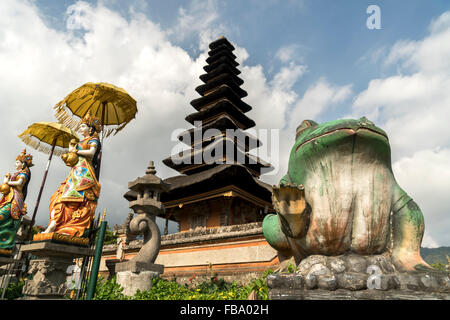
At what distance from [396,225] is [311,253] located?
839 millimetres

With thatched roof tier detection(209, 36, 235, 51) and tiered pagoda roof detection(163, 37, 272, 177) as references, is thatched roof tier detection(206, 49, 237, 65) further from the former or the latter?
thatched roof tier detection(209, 36, 235, 51)

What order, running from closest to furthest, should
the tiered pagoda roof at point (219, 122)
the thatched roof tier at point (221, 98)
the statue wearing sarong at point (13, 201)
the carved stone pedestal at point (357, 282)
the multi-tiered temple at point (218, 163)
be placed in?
the carved stone pedestal at point (357, 282)
the statue wearing sarong at point (13, 201)
the multi-tiered temple at point (218, 163)
the tiered pagoda roof at point (219, 122)
the thatched roof tier at point (221, 98)

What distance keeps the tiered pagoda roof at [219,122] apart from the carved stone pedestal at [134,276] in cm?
1126

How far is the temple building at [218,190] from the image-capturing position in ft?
35.2

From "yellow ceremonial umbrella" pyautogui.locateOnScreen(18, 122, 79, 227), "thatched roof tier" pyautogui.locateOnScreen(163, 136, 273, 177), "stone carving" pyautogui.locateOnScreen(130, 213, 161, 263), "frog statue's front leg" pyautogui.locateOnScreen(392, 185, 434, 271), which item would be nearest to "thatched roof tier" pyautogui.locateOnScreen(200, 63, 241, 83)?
"thatched roof tier" pyautogui.locateOnScreen(163, 136, 273, 177)

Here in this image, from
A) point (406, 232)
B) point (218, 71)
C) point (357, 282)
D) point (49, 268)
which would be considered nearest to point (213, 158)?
point (218, 71)

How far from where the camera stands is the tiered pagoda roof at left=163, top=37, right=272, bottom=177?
17484 mm

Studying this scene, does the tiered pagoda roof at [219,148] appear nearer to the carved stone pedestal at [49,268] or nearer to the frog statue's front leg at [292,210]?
the carved stone pedestal at [49,268]

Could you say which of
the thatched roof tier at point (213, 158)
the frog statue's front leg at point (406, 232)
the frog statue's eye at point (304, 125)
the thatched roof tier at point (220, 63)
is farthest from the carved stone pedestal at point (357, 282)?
the thatched roof tier at point (220, 63)

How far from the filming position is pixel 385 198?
275 cm

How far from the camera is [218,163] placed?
16734mm

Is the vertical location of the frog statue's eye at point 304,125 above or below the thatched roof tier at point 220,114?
below

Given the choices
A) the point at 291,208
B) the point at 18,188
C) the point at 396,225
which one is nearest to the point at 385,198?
the point at 396,225
